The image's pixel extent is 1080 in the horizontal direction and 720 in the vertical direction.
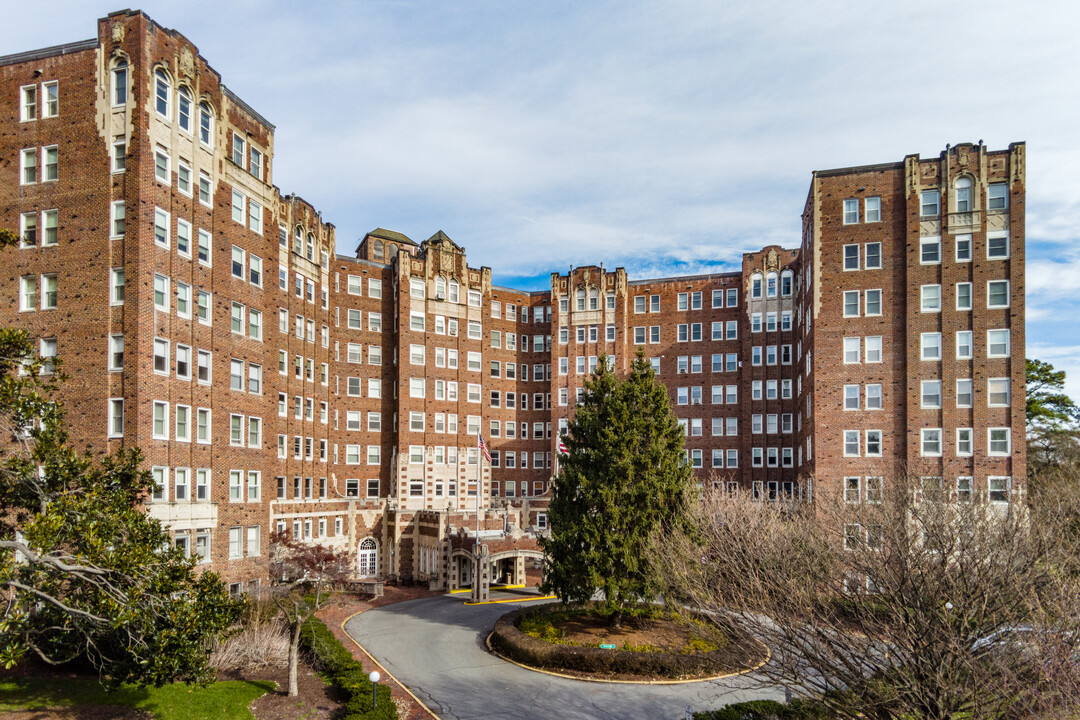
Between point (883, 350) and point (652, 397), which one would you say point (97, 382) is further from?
point (883, 350)

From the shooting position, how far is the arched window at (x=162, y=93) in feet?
107

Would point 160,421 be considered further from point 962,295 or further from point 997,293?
point 997,293

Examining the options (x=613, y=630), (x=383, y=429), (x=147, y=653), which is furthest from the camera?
(x=383, y=429)

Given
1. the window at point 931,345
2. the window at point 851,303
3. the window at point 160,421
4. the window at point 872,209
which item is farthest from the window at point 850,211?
the window at point 160,421

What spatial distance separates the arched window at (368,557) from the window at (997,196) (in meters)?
49.6

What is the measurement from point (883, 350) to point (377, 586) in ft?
119

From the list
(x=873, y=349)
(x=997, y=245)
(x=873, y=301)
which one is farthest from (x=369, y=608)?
(x=997, y=245)

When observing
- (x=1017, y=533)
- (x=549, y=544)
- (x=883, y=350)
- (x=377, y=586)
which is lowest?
(x=377, y=586)

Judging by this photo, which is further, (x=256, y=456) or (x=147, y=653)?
(x=256, y=456)

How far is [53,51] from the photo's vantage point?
32.6m

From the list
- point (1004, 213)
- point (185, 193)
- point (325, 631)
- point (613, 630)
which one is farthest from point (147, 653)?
point (1004, 213)

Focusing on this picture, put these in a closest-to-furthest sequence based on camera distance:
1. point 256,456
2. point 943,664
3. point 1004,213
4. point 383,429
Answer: point 943,664, point 256,456, point 1004,213, point 383,429

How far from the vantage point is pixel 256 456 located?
124 feet

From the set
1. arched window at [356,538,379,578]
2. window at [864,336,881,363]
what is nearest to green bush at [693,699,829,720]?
window at [864,336,881,363]
